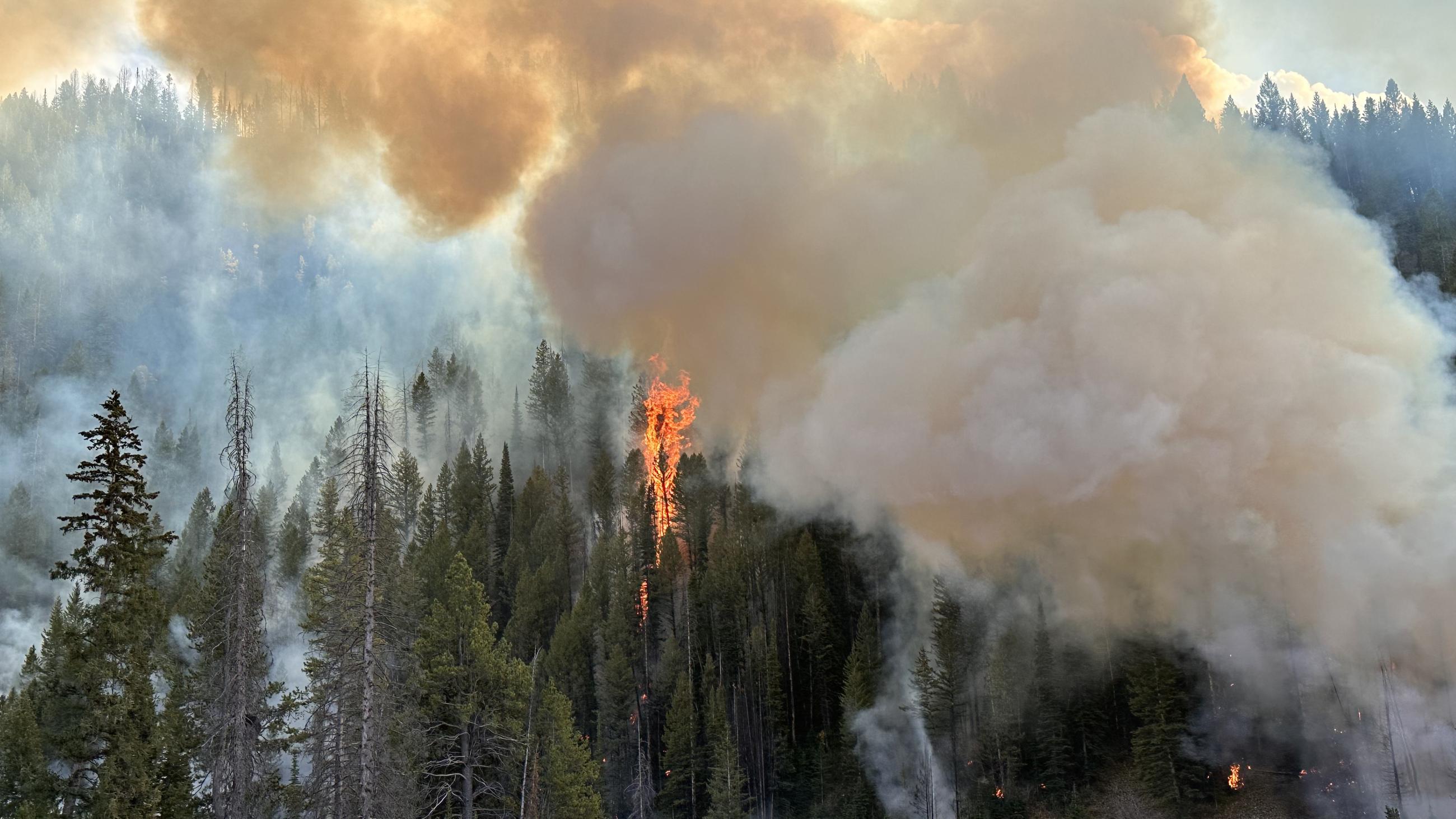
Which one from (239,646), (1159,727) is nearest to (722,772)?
(1159,727)

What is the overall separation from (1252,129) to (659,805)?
9989cm

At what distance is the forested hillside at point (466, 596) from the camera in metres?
32.1

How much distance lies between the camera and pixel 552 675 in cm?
7219

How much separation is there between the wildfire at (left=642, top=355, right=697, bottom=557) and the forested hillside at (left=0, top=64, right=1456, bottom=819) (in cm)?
46

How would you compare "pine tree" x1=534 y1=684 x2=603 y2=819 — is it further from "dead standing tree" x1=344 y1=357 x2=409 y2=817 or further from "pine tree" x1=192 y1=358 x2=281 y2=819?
"dead standing tree" x1=344 y1=357 x2=409 y2=817

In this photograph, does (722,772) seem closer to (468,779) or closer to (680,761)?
(680,761)

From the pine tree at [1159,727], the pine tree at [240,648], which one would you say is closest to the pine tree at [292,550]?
the pine tree at [240,648]

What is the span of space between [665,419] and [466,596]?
6204 centimetres

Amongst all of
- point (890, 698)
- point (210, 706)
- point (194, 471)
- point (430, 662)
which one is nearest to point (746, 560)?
point (890, 698)

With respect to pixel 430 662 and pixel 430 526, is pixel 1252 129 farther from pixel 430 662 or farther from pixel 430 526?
pixel 430 662

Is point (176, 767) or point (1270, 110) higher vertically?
point (1270, 110)

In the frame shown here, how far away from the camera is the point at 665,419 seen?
365 feet

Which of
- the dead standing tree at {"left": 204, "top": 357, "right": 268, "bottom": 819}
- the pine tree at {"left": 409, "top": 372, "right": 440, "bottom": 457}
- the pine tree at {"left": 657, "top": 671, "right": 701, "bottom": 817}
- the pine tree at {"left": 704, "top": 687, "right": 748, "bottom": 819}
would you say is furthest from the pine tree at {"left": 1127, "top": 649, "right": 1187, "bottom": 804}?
the pine tree at {"left": 409, "top": 372, "right": 440, "bottom": 457}

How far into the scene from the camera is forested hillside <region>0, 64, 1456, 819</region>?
→ 3212 cm
